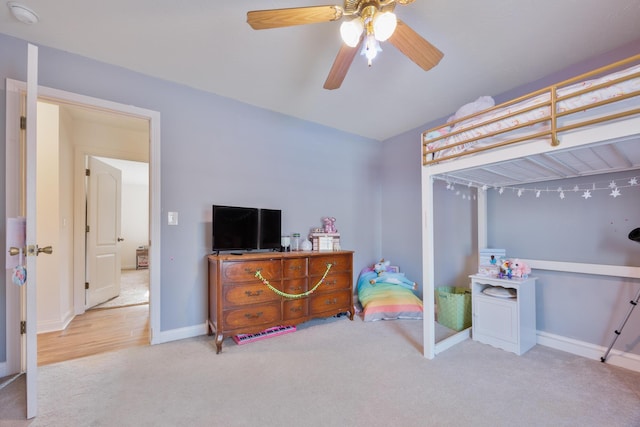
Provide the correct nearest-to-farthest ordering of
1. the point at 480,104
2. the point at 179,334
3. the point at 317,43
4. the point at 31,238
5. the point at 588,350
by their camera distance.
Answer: the point at 31,238
the point at 317,43
the point at 480,104
the point at 588,350
the point at 179,334

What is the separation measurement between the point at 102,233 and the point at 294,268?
312 cm

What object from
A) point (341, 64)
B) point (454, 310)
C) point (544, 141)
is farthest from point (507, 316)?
point (341, 64)

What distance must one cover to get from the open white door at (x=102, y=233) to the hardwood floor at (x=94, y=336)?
0.42 meters

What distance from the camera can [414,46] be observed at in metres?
1.64

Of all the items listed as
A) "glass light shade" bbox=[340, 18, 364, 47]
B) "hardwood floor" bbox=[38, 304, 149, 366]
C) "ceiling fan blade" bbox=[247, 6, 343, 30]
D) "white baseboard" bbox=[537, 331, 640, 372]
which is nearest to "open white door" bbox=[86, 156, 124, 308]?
"hardwood floor" bbox=[38, 304, 149, 366]

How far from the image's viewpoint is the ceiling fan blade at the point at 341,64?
1.67m

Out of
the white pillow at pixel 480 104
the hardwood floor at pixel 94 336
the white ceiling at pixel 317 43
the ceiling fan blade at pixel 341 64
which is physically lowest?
the hardwood floor at pixel 94 336

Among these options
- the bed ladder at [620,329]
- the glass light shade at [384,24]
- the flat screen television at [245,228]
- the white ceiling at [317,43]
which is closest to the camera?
the glass light shade at [384,24]

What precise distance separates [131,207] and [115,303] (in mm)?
4422

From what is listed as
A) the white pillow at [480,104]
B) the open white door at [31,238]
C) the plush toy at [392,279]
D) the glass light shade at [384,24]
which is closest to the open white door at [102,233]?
the open white door at [31,238]

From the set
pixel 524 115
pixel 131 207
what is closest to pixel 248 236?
pixel 524 115

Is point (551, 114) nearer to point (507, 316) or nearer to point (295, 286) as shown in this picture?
point (507, 316)

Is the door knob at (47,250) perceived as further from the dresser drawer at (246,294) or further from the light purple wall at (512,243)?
the light purple wall at (512,243)

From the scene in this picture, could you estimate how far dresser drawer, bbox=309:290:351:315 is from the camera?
2.98 metres
